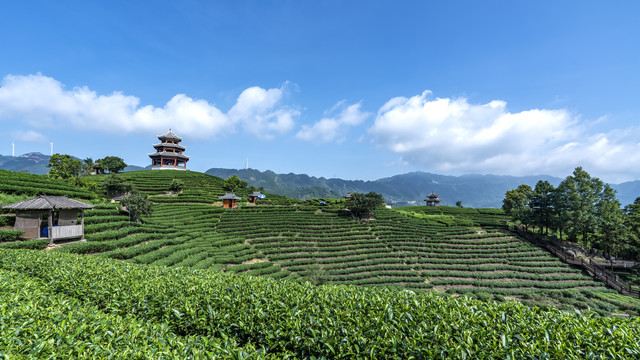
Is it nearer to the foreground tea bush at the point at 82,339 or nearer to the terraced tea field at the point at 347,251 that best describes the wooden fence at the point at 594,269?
the terraced tea field at the point at 347,251

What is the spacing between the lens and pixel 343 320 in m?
4.41

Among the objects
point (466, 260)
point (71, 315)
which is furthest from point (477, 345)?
point (466, 260)

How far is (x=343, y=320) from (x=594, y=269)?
4118 centimetres

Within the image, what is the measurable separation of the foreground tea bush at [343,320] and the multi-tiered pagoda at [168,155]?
62.3m

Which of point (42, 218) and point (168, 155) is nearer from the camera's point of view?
point (42, 218)

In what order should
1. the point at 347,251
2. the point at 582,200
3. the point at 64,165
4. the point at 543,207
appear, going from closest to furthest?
1. the point at 347,251
2. the point at 582,200
3. the point at 543,207
4. the point at 64,165

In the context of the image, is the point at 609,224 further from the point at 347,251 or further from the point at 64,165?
the point at 64,165

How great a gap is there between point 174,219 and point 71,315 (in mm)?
28413

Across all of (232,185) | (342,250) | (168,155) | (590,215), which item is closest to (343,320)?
(342,250)

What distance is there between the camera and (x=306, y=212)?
40938mm

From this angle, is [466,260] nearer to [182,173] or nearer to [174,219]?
[174,219]

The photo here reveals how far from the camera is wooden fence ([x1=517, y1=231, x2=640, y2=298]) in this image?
2452 centimetres

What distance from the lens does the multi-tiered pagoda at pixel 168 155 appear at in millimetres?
59781

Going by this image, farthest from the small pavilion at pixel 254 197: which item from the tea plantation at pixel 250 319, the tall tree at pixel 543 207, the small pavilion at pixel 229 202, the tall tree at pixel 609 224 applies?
the tall tree at pixel 609 224
